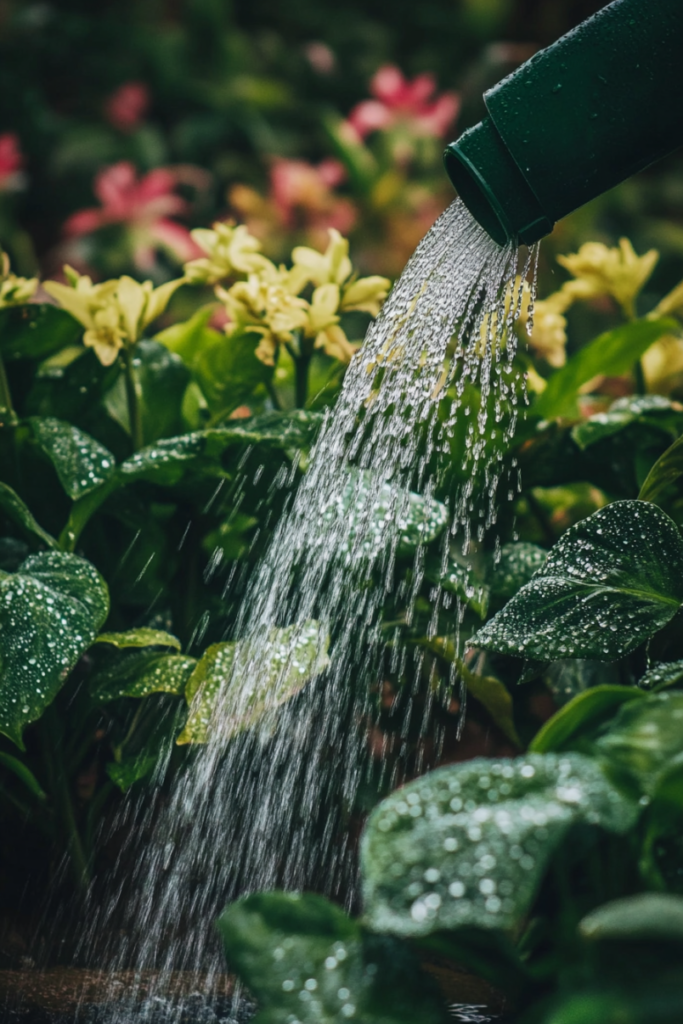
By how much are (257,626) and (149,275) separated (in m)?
2.00

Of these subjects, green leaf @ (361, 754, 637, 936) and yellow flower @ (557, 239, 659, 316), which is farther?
yellow flower @ (557, 239, 659, 316)

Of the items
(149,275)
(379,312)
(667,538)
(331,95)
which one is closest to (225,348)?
(379,312)

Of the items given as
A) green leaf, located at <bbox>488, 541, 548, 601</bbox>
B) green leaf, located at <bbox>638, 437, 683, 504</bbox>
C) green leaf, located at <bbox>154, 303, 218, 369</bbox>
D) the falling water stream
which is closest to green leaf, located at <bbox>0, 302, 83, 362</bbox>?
green leaf, located at <bbox>154, 303, 218, 369</bbox>

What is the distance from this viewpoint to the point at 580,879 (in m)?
0.59

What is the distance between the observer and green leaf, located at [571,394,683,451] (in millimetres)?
1027

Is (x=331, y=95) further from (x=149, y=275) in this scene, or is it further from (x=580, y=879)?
(x=580, y=879)

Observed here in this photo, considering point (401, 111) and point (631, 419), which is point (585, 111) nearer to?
point (631, 419)

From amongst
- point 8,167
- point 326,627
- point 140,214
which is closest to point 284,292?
point 326,627

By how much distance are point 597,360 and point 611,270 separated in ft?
0.61

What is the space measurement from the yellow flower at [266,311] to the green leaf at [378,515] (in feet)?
0.68

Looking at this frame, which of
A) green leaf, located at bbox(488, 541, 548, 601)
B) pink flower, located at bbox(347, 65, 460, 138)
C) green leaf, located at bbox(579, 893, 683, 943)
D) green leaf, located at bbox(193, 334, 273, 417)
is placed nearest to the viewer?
green leaf, located at bbox(579, 893, 683, 943)

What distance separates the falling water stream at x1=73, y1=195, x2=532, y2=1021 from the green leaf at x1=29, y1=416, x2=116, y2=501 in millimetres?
218

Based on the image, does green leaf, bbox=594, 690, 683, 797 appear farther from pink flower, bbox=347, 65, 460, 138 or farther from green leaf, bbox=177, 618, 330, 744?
pink flower, bbox=347, 65, 460, 138

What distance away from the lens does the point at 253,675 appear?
2.65 feet
